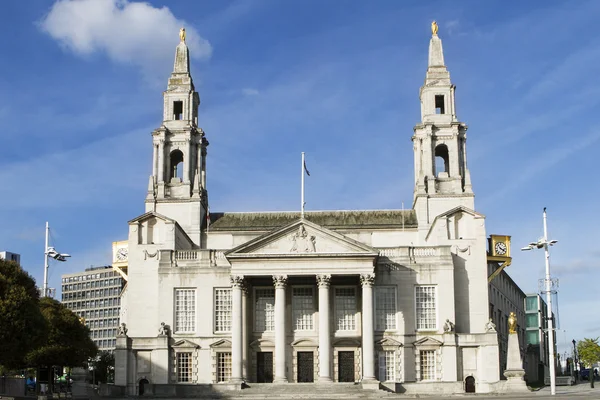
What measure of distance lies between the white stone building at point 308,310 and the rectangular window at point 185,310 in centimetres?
7

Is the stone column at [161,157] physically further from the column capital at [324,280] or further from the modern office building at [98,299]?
the modern office building at [98,299]

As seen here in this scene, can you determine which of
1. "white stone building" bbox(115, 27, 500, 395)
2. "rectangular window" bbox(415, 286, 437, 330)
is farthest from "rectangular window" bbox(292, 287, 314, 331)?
"rectangular window" bbox(415, 286, 437, 330)

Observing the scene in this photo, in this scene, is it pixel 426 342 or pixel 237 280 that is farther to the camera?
pixel 426 342

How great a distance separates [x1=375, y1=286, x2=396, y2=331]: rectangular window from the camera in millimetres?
62469

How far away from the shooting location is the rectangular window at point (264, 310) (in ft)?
208

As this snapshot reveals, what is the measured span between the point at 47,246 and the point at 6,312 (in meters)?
15.4

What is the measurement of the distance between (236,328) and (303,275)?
229 inches

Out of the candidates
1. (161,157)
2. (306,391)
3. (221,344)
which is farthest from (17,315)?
(161,157)

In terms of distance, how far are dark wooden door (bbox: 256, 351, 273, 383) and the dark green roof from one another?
13.0 meters

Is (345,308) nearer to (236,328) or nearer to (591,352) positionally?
(236,328)

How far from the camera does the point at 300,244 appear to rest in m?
61.5

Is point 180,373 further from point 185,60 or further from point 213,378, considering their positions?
point 185,60

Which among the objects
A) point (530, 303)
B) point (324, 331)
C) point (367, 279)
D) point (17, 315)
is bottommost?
point (324, 331)

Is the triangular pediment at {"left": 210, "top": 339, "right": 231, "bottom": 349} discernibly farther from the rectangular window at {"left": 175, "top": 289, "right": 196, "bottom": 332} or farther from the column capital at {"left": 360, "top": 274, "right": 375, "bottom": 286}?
the column capital at {"left": 360, "top": 274, "right": 375, "bottom": 286}
